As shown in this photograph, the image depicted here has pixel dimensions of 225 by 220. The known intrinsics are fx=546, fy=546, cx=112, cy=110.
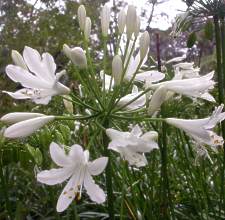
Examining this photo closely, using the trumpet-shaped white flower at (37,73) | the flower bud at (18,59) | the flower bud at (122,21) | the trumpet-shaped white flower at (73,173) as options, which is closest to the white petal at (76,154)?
the trumpet-shaped white flower at (73,173)

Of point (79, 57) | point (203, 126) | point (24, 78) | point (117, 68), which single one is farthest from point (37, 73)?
point (203, 126)

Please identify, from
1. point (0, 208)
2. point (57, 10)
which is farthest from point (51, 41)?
point (0, 208)

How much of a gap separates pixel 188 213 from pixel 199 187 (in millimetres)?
172

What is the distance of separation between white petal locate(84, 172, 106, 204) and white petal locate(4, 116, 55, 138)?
210mm

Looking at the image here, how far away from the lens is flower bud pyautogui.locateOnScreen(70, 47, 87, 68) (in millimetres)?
1704

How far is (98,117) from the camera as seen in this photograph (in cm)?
174

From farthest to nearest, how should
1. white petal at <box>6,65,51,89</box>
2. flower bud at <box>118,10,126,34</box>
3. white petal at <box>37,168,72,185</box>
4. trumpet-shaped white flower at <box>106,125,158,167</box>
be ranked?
1. flower bud at <box>118,10,126,34</box>
2. white petal at <box>6,65,51,89</box>
3. white petal at <box>37,168,72,185</box>
4. trumpet-shaped white flower at <box>106,125,158,167</box>

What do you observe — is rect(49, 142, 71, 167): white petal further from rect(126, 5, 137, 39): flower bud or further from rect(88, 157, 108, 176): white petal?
rect(126, 5, 137, 39): flower bud

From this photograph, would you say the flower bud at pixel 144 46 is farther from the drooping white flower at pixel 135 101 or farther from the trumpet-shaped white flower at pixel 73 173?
the trumpet-shaped white flower at pixel 73 173

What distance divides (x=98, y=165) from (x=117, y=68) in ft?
1.06

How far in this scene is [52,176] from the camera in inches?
64.5

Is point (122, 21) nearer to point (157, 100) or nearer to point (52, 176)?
point (157, 100)

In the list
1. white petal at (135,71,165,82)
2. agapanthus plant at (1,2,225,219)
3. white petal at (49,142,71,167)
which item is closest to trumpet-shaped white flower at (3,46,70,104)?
agapanthus plant at (1,2,225,219)

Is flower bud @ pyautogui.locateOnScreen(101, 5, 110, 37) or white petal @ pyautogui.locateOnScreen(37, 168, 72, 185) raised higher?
flower bud @ pyautogui.locateOnScreen(101, 5, 110, 37)
